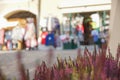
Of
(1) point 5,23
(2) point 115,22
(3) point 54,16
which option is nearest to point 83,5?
(3) point 54,16


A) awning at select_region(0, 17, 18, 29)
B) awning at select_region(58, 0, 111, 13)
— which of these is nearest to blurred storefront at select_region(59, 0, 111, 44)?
awning at select_region(58, 0, 111, 13)

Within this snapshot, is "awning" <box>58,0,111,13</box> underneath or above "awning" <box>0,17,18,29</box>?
above

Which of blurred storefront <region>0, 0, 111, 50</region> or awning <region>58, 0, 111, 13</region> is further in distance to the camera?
blurred storefront <region>0, 0, 111, 50</region>

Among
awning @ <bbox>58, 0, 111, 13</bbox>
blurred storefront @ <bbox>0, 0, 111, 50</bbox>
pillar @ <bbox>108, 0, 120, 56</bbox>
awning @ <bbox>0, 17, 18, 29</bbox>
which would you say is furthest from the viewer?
awning @ <bbox>0, 17, 18, 29</bbox>

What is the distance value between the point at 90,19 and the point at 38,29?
13.2 feet

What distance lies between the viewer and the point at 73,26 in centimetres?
2797

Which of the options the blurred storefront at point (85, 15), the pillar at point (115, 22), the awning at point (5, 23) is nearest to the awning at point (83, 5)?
the blurred storefront at point (85, 15)

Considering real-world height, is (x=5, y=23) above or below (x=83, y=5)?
below

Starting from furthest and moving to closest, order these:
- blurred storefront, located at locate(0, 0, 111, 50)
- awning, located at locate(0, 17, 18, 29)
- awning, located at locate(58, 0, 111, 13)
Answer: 1. awning, located at locate(0, 17, 18, 29)
2. blurred storefront, located at locate(0, 0, 111, 50)
3. awning, located at locate(58, 0, 111, 13)

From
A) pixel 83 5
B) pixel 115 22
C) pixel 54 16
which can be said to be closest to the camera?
pixel 115 22

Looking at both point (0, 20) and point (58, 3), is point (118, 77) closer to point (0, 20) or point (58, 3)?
point (58, 3)

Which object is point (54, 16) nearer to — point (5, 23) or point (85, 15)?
point (85, 15)

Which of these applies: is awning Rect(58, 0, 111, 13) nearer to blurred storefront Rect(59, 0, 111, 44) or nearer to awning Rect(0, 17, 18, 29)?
blurred storefront Rect(59, 0, 111, 44)

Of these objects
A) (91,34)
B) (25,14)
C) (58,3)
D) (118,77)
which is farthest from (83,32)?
(118,77)
